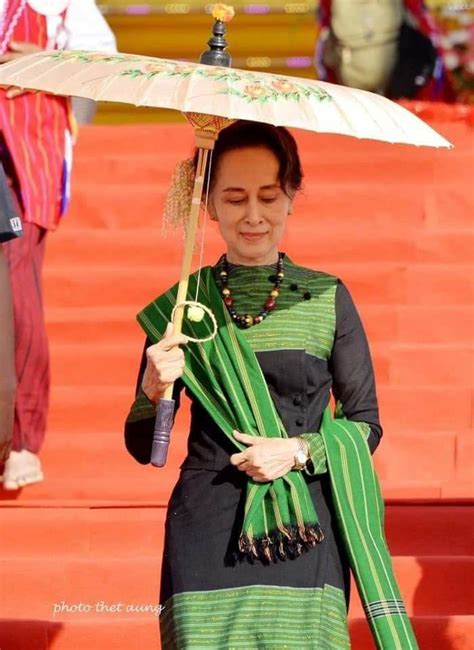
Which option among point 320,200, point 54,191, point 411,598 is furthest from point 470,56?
point 411,598

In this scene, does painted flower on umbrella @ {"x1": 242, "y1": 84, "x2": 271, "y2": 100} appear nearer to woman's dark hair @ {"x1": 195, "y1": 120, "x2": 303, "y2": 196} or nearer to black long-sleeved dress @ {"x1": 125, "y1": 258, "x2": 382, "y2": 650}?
woman's dark hair @ {"x1": 195, "y1": 120, "x2": 303, "y2": 196}

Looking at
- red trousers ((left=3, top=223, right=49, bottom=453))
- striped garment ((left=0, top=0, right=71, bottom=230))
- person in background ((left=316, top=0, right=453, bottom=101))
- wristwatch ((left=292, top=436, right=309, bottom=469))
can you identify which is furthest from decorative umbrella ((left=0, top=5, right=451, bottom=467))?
person in background ((left=316, top=0, right=453, bottom=101))

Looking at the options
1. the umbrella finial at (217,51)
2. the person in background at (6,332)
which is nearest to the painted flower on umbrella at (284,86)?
the umbrella finial at (217,51)

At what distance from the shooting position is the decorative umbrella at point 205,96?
4.02m

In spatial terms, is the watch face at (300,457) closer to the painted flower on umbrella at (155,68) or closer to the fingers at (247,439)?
the fingers at (247,439)

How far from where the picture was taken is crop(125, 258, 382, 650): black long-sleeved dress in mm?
4141

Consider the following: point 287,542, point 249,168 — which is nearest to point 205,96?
point 249,168

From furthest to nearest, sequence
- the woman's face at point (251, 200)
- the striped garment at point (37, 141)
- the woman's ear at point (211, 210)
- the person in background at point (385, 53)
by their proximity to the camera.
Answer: the person in background at point (385, 53) < the striped garment at point (37, 141) < the woman's ear at point (211, 210) < the woman's face at point (251, 200)

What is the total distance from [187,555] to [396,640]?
0.51 m

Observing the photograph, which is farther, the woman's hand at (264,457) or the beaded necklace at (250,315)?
the beaded necklace at (250,315)

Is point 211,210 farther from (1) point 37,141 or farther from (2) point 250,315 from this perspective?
(1) point 37,141

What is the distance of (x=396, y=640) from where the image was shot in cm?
418

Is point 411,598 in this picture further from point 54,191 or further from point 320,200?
point 320,200

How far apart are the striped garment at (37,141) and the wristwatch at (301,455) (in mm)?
2756
